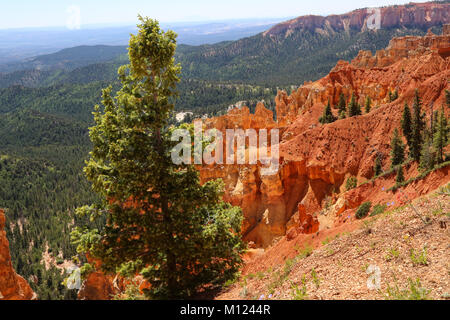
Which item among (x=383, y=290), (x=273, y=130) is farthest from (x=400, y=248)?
(x=273, y=130)

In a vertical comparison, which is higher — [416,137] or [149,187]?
[149,187]

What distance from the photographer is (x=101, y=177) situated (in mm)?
11477

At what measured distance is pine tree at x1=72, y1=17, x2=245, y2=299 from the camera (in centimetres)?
1141

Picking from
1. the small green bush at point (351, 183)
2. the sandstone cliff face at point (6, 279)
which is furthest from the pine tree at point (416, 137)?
the sandstone cliff face at point (6, 279)

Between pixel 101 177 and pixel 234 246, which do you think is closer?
pixel 101 177

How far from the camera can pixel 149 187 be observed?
12.1 meters

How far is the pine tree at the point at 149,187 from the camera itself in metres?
11.4

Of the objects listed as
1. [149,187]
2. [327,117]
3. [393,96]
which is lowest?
→ [327,117]

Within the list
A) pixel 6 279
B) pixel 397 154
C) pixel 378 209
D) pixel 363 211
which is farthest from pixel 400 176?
pixel 6 279

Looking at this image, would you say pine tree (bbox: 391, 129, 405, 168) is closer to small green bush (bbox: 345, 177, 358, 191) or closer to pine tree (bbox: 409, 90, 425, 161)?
pine tree (bbox: 409, 90, 425, 161)

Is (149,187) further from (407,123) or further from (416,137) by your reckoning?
(407,123)
